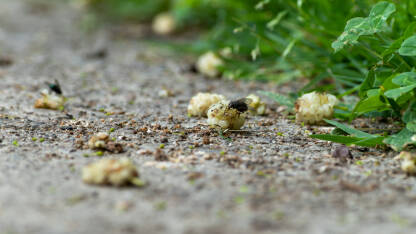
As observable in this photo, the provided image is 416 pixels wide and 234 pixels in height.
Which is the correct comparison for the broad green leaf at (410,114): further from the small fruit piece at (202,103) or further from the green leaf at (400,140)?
the small fruit piece at (202,103)

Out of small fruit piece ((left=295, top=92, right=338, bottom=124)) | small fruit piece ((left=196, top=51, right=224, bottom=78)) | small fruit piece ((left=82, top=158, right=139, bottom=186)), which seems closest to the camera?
small fruit piece ((left=82, top=158, right=139, bottom=186))

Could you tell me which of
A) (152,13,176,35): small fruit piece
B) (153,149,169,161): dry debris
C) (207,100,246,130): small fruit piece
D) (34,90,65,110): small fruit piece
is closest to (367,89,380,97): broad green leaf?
(207,100,246,130): small fruit piece

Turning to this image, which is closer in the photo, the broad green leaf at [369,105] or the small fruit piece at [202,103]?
the broad green leaf at [369,105]

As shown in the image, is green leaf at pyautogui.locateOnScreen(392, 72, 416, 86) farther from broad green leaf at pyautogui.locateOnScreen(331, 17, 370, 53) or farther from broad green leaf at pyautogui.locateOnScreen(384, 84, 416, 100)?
broad green leaf at pyautogui.locateOnScreen(331, 17, 370, 53)

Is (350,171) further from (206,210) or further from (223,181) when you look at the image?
(206,210)

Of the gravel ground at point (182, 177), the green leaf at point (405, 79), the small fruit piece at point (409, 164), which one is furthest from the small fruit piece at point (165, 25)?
the small fruit piece at point (409, 164)

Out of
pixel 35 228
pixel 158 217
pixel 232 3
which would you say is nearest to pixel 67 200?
pixel 35 228

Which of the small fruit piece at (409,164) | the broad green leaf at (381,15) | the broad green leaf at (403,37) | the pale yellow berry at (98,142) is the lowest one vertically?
the small fruit piece at (409,164)
